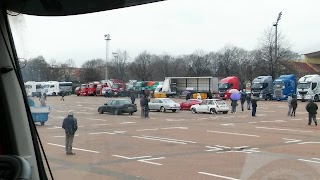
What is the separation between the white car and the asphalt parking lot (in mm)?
10246

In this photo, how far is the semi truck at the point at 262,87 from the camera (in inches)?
1889

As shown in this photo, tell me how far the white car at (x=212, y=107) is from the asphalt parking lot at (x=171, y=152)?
10246mm

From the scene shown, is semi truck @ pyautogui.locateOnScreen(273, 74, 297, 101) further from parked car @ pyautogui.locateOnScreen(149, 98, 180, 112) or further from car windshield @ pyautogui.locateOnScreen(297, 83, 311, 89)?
parked car @ pyautogui.locateOnScreen(149, 98, 180, 112)

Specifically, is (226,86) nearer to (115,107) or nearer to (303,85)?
(303,85)

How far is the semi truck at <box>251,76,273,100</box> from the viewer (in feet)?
157

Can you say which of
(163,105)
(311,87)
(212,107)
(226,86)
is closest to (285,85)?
(311,87)

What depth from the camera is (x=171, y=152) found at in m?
11.6

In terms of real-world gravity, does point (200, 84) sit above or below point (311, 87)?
above

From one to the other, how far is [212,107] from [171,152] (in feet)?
64.1

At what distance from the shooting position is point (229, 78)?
160 ft

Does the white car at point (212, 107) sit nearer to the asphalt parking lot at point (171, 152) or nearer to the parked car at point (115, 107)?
the parked car at point (115, 107)

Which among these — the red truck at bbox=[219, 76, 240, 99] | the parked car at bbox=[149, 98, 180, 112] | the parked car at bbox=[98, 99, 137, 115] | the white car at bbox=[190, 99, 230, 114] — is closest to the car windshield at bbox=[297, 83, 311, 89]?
the red truck at bbox=[219, 76, 240, 99]

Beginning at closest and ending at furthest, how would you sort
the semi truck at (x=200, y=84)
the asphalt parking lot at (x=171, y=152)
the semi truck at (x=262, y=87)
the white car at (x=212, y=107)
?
the asphalt parking lot at (x=171, y=152) < the white car at (x=212, y=107) < the semi truck at (x=262, y=87) < the semi truck at (x=200, y=84)

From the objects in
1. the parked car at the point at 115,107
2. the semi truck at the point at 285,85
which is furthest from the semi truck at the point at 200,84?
the parked car at the point at 115,107
